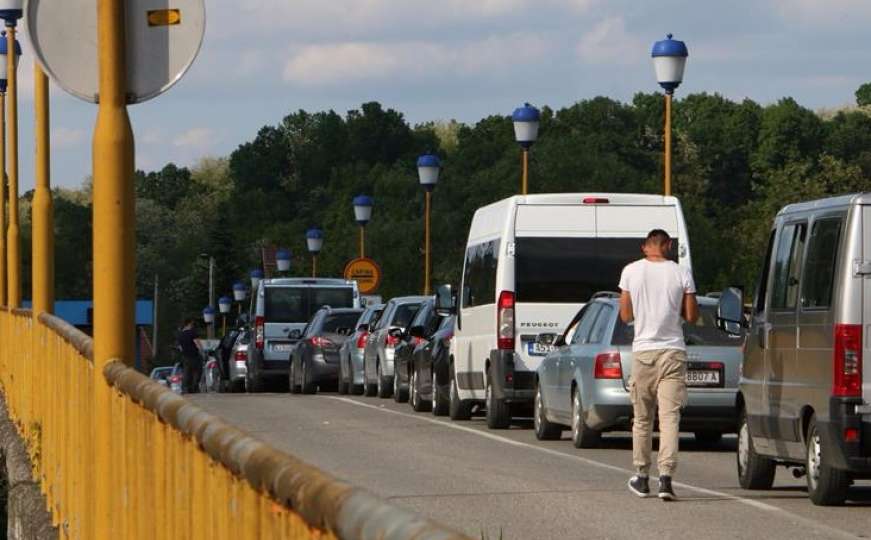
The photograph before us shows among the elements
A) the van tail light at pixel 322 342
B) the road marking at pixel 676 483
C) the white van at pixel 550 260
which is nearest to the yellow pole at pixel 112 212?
the road marking at pixel 676 483

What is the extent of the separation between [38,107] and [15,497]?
7314 millimetres

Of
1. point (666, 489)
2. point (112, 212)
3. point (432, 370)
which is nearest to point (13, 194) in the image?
point (432, 370)

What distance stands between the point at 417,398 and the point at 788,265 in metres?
15.2

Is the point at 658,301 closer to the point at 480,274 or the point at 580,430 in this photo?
the point at 580,430

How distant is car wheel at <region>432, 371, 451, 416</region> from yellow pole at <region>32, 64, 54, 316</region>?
5677 mm

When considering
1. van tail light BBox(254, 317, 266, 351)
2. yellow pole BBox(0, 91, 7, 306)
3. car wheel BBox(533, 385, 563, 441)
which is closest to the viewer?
car wheel BBox(533, 385, 563, 441)

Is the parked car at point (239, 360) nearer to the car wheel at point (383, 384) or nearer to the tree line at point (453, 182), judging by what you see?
the car wheel at point (383, 384)

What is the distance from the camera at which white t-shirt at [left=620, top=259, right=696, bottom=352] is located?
51.5ft

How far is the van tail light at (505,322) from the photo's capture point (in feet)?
78.5

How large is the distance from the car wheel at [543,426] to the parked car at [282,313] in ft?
77.8

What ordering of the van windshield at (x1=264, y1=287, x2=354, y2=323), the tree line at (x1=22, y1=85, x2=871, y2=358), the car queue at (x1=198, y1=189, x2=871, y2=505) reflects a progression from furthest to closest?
the tree line at (x1=22, y1=85, x2=871, y2=358), the van windshield at (x1=264, y1=287, x2=354, y2=323), the car queue at (x1=198, y1=189, x2=871, y2=505)

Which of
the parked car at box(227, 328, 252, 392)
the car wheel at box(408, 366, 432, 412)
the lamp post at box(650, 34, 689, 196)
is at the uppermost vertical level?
the lamp post at box(650, 34, 689, 196)

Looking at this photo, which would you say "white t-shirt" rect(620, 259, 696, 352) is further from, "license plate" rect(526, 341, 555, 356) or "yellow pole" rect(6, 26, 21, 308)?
"yellow pole" rect(6, 26, 21, 308)

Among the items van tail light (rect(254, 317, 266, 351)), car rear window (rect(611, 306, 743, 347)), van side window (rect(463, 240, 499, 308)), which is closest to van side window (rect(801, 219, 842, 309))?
car rear window (rect(611, 306, 743, 347))
